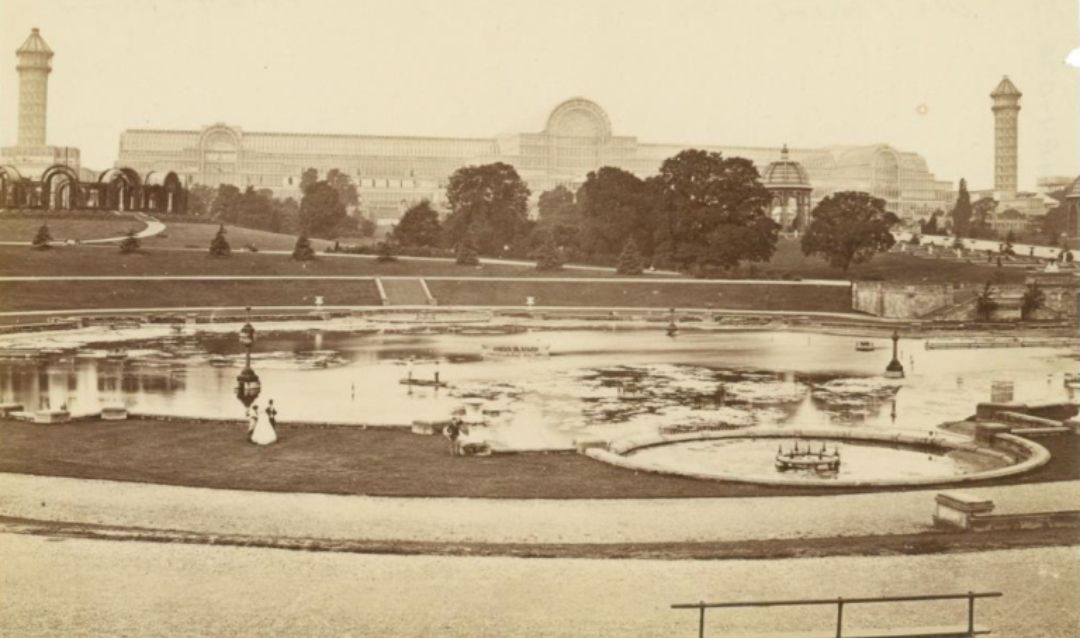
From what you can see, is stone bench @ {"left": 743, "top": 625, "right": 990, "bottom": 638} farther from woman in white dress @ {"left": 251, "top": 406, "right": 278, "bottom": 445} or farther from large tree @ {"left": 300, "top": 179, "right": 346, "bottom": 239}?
large tree @ {"left": 300, "top": 179, "right": 346, "bottom": 239}

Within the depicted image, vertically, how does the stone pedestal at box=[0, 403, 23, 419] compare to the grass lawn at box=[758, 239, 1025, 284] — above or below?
below

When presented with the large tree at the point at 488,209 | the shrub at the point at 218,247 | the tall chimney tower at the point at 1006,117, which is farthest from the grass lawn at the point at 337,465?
the large tree at the point at 488,209

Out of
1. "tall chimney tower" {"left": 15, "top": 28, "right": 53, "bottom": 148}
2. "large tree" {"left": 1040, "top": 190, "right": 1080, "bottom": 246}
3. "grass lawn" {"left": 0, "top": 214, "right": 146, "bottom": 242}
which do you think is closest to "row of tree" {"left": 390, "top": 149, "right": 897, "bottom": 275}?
"large tree" {"left": 1040, "top": 190, "right": 1080, "bottom": 246}

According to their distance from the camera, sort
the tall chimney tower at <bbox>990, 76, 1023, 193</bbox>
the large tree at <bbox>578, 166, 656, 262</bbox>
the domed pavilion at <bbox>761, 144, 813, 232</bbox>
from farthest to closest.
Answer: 1. the domed pavilion at <bbox>761, 144, 813, 232</bbox>
2. the large tree at <bbox>578, 166, 656, 262</bbox>
3. the tall chimney tower at <bbox>990, 76, 1023, 193</bbox>

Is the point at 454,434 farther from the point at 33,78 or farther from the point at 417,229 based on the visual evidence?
the point at 417,229

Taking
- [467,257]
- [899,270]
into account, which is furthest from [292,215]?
[899,270]

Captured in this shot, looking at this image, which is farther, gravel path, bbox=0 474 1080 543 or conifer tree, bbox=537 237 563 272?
conifer tree, bbox=537 237 563 272

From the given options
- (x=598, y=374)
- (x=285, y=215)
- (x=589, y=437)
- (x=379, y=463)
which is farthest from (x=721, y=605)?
(x=285, y=215)
